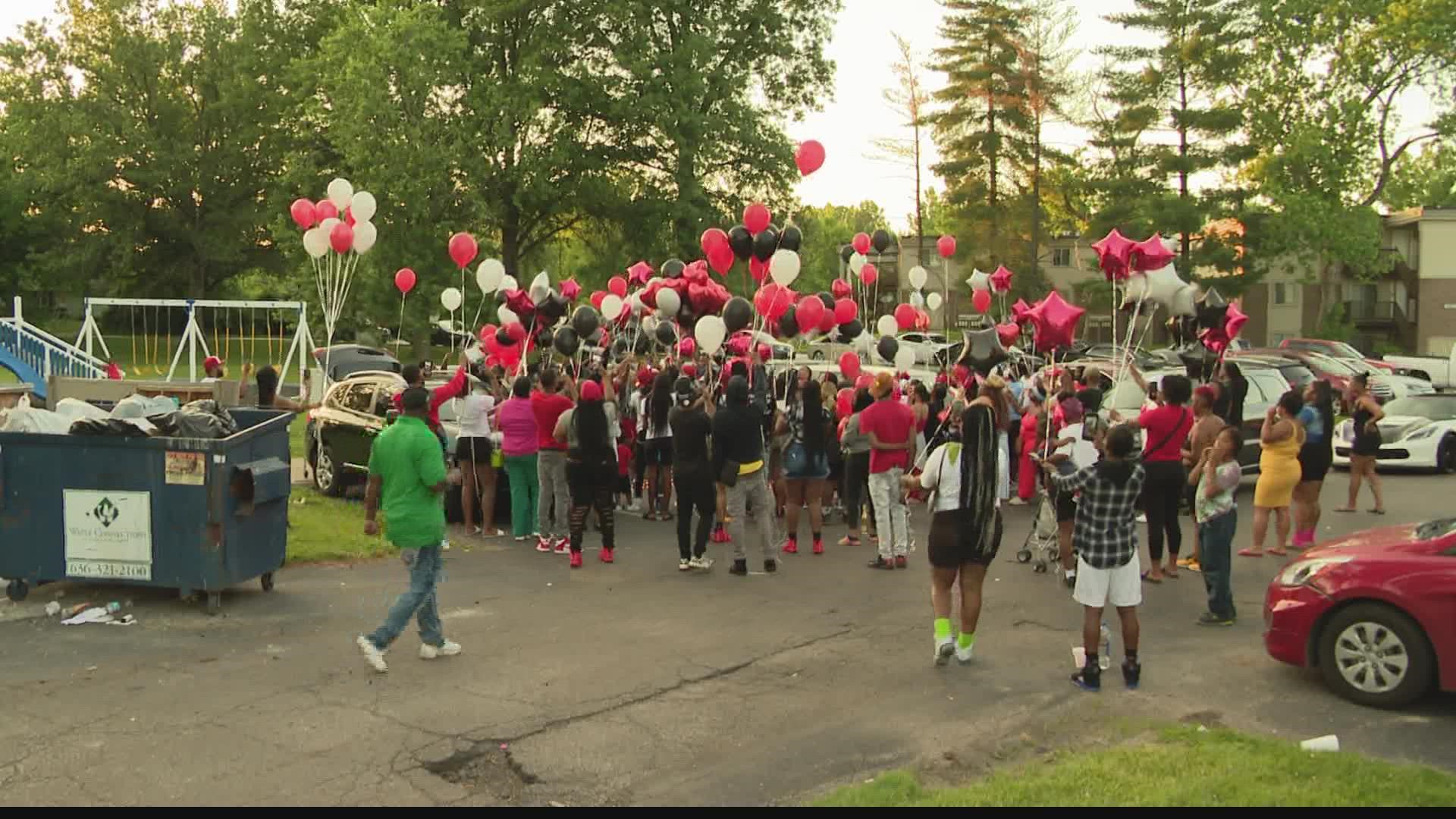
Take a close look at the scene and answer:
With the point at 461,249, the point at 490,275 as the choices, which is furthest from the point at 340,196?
the point at 490,275

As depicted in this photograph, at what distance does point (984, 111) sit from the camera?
48406 millimetres

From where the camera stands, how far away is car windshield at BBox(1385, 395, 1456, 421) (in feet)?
62.7

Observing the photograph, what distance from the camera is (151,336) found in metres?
58.0

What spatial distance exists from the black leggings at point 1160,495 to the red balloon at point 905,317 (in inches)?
260

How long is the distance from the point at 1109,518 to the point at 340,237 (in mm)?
10714

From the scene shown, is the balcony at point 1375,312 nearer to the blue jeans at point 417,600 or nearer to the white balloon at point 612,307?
the white balloon at point 612,307

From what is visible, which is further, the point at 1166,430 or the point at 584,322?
the point at 584,322

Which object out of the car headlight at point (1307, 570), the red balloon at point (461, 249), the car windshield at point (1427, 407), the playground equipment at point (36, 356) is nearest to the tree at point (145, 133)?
the playground equipment at point (36, 356)

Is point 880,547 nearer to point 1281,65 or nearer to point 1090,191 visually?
point 1090,191

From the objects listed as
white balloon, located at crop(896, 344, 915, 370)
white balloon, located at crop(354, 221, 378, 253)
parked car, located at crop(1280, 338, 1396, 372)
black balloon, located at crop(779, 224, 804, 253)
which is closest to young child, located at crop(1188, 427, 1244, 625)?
black balloon, located at crop(779, 224, 804, 253)

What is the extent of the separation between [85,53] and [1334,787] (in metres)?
51.7

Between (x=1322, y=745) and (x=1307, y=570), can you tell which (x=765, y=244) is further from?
(x=1322, y=745)

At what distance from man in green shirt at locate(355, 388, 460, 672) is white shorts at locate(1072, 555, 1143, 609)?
3.93 metres

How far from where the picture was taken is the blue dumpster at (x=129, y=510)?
348 inches
